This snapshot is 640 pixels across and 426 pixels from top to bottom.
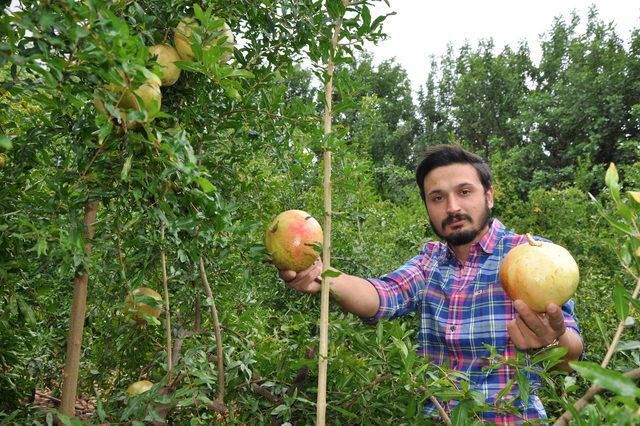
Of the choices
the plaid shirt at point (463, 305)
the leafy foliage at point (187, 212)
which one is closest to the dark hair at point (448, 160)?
the plaid shirt at point (463, 305)

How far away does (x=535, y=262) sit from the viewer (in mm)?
1377

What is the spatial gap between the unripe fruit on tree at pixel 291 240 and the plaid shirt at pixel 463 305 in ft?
2.13

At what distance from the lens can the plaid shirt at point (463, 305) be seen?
1.91m

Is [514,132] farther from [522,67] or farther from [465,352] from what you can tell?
[465,352]

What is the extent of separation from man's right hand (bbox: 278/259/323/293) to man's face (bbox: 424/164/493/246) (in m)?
0.69

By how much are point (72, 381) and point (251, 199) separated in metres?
0.65

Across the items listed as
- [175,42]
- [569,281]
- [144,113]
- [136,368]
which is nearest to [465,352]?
[569,281]

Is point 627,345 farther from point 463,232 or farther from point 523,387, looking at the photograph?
point 463,232

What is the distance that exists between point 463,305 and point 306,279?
746 millimetres

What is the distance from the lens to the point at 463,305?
6.67 feet

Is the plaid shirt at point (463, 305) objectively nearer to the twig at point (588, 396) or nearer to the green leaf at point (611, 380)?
the twig at point (588, 396)

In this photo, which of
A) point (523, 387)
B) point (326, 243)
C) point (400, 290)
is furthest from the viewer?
point (400, 290)

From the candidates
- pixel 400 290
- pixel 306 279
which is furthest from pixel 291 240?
pixel 400 290

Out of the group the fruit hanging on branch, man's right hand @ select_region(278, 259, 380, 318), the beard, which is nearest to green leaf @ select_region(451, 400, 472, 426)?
the fruit hanging on branch
